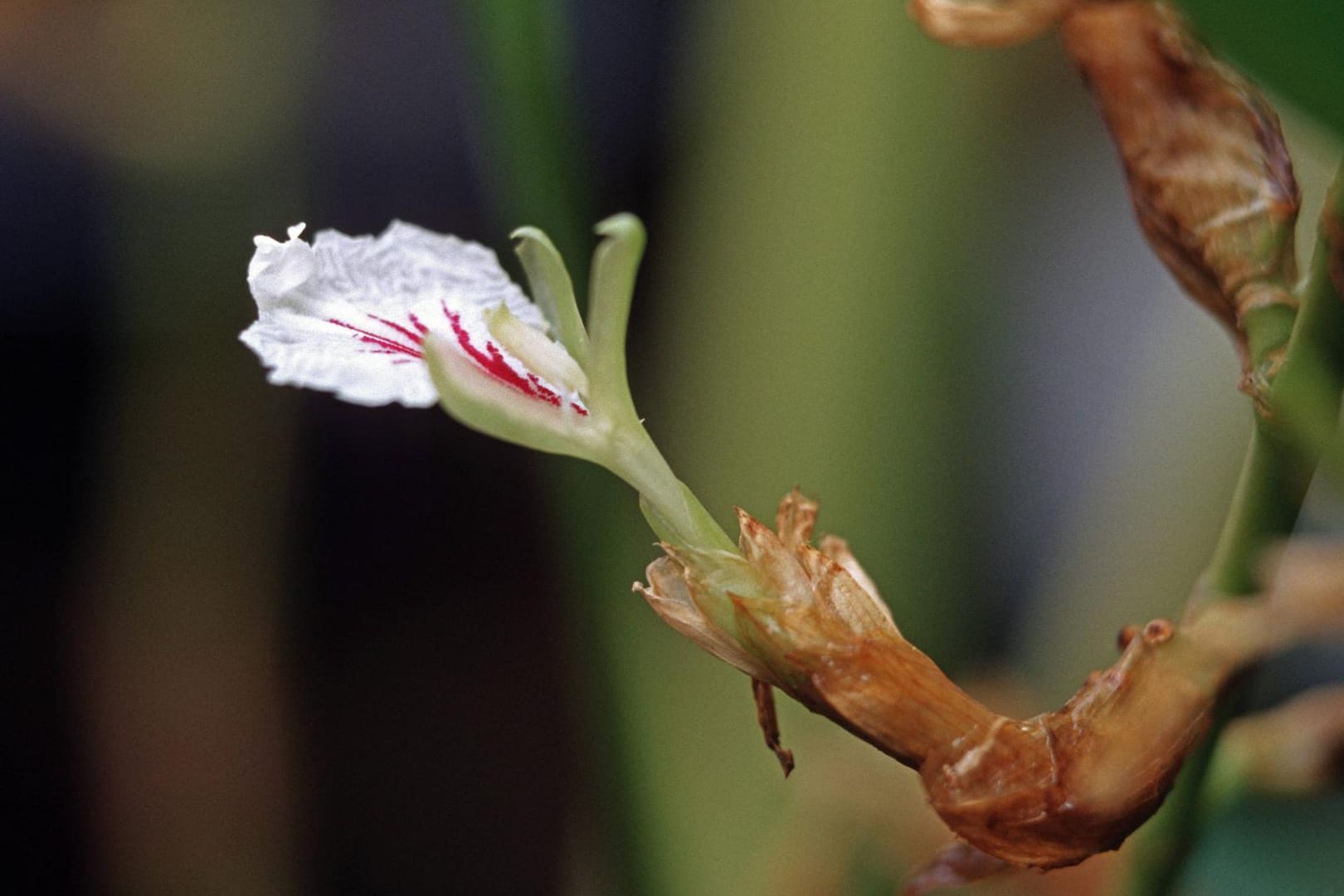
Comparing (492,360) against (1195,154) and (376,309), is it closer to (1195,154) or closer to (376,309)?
(376,309)

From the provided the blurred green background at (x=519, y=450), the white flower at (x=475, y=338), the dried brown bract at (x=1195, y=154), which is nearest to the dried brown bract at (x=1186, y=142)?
the dried brown bract at (x=1195, y=154)

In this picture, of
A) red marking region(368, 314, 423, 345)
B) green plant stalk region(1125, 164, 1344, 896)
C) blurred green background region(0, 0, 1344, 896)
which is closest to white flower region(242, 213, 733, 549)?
red marking region(368, 314, 423, 345)

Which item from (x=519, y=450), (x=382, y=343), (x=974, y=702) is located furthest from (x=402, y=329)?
(x=519, y=450)

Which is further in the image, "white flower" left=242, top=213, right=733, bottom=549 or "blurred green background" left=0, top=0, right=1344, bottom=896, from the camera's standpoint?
"blurred green background" left=0, top=0, right=1344, bottom=896

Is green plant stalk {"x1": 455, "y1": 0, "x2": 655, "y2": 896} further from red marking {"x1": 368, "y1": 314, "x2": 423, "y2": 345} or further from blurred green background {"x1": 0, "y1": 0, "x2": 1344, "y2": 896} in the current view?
red marking {"x1": 368, "y1": 314, "x2": 423, "y2": 345}

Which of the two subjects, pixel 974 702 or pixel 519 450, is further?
pixel 519 450
